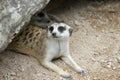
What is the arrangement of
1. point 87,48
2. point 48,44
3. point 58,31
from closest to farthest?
point 58,31
point 48,44
point 87,48

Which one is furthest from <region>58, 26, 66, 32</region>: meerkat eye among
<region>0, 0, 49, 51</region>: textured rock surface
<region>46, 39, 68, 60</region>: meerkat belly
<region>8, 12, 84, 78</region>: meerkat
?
<region>0, 0, 49, 51</region>: textured rock surface

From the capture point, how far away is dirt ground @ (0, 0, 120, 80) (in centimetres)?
400

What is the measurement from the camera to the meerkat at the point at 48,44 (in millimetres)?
4055

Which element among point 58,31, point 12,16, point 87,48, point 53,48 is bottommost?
point 87,48

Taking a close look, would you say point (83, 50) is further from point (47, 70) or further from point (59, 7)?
point (59, 7)

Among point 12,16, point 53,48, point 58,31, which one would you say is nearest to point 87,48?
point 53,48

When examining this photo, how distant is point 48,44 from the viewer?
13.7 ft

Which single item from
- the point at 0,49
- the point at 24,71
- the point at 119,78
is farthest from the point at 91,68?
the point at 0,49

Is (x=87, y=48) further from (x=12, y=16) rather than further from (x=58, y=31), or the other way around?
(x=12, y=16)

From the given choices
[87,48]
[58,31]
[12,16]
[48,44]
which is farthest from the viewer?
[87,48]

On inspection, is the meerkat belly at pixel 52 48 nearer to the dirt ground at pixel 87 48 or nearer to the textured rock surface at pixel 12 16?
the dirt ground at pixel 87 48

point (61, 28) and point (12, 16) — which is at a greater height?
point (12, 16)

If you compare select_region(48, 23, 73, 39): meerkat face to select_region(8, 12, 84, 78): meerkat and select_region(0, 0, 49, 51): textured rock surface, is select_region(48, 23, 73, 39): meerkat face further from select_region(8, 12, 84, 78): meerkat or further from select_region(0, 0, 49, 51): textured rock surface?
select_region(0, 0, 49, 51): textured rock surface

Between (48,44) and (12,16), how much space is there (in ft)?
2.49
